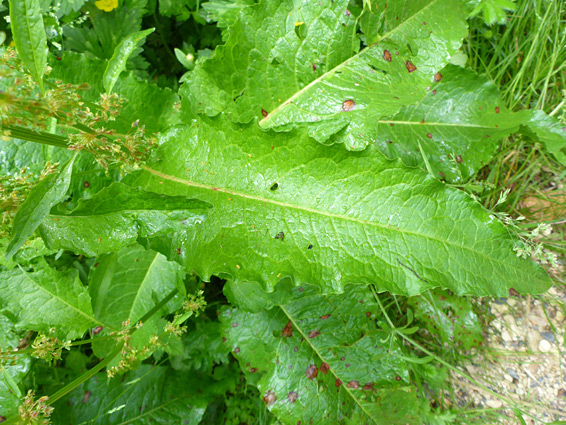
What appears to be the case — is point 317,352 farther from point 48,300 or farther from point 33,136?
point 33,136

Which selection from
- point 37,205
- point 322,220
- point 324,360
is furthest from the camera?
point 324,360

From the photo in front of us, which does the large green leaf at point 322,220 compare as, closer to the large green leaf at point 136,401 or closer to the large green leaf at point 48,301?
the large green leaf at point 48,301

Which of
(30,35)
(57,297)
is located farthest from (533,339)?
(30,35)

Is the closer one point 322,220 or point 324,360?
point 322,220

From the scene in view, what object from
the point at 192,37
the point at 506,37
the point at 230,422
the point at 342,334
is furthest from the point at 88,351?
the point at 506,37

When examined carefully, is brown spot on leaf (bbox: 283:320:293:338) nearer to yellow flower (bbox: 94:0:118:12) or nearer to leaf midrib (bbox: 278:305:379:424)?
leaf midrib (bbox: 278:305:379:424)

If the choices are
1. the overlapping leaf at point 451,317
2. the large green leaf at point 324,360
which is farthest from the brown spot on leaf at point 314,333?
the overlapping leaf at point 451,317

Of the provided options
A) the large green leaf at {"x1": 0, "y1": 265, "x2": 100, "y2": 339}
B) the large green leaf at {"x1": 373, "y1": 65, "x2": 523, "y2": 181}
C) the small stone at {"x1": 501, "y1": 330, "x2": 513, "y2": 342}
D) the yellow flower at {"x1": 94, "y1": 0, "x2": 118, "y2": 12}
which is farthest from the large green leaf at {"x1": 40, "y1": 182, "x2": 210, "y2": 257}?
the small stone at {"x1": 501, "y1": 330, "x2": 513, "y2": 342}
